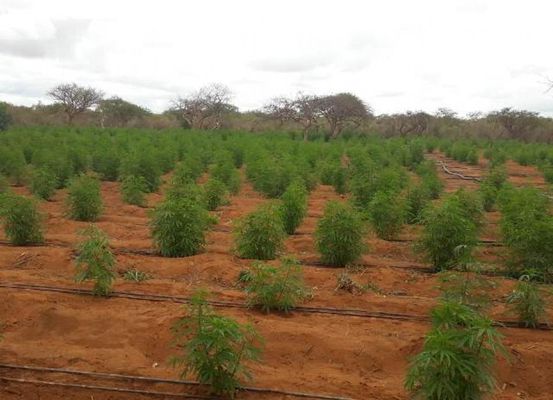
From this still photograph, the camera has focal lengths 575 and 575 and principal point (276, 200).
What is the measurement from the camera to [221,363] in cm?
481

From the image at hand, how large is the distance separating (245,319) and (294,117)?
41.1 meters

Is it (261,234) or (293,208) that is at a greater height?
(293,208)

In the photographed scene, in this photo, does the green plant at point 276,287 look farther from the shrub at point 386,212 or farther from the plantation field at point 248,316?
the shrub at point 386,212

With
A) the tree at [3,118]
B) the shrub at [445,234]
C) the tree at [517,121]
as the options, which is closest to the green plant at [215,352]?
the shrub at [445,234]

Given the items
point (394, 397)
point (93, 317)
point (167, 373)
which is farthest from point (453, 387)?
point (93, 317)

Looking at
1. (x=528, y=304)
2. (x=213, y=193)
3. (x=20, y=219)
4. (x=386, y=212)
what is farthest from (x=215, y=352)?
(x=213, y=193)

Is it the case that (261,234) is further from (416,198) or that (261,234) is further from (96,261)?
(416,198)

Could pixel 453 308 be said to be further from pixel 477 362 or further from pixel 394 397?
pixel 394 397

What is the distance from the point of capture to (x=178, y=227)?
30.0 ft

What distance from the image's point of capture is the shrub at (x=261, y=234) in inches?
353

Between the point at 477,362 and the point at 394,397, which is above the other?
the point at 477,362

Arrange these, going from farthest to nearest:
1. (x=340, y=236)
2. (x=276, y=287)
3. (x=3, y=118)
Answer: (x=3, y=118), (x=340, y=236), (x=276, y=287)

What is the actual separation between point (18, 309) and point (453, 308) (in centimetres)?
496

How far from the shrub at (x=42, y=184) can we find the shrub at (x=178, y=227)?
640 cm
